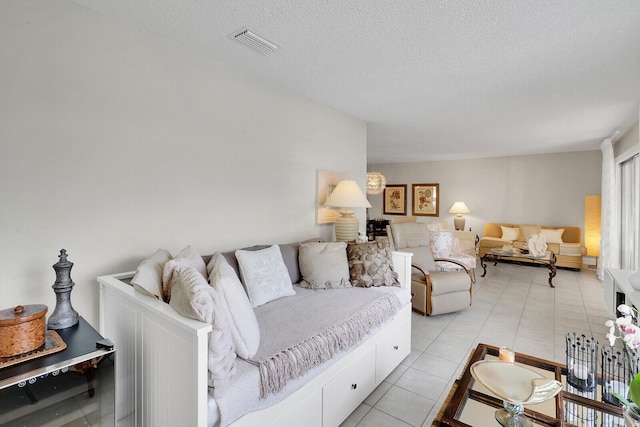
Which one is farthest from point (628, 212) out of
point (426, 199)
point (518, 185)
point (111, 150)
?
point (111, 150)

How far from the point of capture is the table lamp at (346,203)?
318cm

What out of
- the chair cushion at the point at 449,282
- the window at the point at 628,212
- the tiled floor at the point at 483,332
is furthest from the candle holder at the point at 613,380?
the window at the point at 628,212

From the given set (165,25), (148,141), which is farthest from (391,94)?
(148,141)

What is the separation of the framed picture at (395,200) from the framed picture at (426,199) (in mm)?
270

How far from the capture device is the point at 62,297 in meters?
1.53

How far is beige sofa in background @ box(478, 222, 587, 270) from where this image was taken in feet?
20.0

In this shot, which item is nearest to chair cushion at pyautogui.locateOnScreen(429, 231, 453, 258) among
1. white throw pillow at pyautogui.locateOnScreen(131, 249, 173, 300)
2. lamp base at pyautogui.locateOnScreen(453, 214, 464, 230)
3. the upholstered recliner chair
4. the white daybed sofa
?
the upholstered recliner chair

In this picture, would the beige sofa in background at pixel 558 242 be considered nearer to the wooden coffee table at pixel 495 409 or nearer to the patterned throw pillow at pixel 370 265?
the patterned throw pillow at pixel 370 265

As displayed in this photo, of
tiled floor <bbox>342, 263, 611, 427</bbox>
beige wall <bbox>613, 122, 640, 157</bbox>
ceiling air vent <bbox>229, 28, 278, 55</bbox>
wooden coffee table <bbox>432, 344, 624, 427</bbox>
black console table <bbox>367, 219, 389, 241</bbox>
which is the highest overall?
ceiling air vent <bbox>229, 28, 278, 55</bbox>

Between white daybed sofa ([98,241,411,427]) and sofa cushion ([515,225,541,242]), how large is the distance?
5.89 meters

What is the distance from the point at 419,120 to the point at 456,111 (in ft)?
1.74

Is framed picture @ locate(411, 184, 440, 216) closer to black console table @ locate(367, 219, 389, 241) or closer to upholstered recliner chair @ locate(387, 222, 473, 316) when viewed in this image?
black console table @ locate(367, 219, 389, 241)

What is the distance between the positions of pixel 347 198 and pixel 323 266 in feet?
2.79

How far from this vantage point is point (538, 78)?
2711 millimetres
